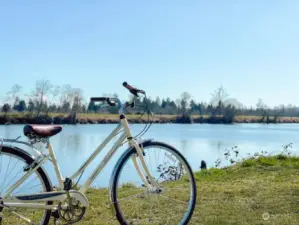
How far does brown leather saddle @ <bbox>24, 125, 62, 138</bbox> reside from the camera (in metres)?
2.53

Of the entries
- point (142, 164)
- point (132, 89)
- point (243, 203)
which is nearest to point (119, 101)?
point (132, 89)

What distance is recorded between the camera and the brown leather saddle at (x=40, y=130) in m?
2.53

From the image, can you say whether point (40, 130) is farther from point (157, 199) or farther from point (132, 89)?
point (157, 199)

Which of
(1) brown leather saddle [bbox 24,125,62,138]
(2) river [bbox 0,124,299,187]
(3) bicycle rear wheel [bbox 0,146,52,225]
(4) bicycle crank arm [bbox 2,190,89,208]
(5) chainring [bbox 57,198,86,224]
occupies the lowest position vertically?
(2) river [bbox 0,124,299,187]

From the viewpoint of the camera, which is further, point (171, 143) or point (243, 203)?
point (171, 143)

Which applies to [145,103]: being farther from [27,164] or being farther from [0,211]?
[0,211]

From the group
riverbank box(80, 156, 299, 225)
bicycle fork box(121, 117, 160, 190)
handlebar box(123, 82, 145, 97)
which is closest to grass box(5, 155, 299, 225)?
riverbank box(80, 156, 299, 225)

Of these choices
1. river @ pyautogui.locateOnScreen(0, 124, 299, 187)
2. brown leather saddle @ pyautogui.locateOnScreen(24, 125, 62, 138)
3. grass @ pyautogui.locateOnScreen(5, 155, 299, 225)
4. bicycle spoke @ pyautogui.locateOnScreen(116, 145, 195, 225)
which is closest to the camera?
brown leather saddle @ pyautogui.locateOnScreen(24, 125, 62, 138)

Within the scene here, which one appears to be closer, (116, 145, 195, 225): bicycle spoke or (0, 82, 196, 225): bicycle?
(0, 82, 196, 225): bicycle

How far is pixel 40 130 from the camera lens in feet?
8.39

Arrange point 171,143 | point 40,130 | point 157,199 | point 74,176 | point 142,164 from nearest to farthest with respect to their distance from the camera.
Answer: point 40,130
point 74,176
point 142,164
point 157,199
point 171,143

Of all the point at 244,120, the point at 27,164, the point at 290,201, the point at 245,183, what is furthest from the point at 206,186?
the point at 244,120

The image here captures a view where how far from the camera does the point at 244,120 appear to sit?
64500mm

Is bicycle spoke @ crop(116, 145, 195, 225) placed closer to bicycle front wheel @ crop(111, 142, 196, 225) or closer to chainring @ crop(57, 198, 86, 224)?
bicycle front wheel @ crop(111, 142, 196, 225)
